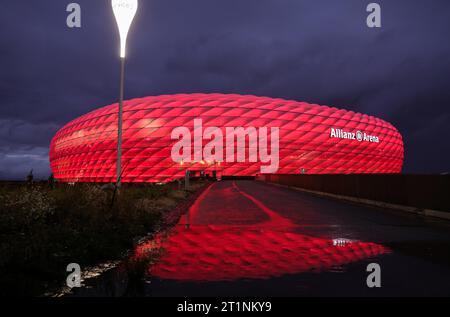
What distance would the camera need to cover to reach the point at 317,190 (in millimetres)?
28219

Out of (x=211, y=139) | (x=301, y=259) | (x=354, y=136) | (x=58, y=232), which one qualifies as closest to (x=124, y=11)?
(x=58, y=232)

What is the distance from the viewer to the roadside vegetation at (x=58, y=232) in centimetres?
490

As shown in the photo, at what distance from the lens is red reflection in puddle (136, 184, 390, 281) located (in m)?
5.48

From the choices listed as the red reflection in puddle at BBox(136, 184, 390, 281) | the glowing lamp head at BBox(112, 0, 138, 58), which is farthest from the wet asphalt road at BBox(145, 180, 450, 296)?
the glowing lamp head at BBox(112, 0, 138, 58)

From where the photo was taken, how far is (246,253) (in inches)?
268

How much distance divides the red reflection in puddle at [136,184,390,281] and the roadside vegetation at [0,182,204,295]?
71 centimetres

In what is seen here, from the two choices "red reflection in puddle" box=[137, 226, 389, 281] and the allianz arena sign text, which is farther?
the allianz arena sign text

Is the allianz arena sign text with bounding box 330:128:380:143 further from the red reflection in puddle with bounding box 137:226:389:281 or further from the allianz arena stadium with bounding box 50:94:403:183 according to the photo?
the red reflection in puddle with bounding box 137:226:389:281

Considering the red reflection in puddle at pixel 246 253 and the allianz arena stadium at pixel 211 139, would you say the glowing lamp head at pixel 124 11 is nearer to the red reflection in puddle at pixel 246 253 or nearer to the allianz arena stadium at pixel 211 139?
the red reflection in puddle at pixel 246 253

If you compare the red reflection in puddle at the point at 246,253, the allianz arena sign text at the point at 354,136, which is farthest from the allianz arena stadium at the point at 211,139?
the red reflection in puddle at the point at 246,253

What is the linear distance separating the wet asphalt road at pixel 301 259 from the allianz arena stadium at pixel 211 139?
56963 mm
